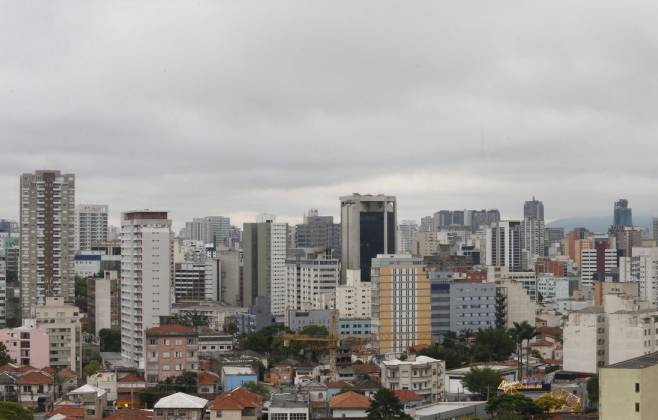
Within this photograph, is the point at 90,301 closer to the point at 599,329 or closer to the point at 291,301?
the point at 291,301

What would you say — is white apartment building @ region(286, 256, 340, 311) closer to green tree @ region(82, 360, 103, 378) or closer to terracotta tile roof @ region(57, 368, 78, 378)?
green tree @ region(82, 360, 103, 378)

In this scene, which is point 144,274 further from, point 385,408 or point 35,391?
point 385,408

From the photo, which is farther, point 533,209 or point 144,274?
point 533,209

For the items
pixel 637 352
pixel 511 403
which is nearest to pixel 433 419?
pixel 511 403

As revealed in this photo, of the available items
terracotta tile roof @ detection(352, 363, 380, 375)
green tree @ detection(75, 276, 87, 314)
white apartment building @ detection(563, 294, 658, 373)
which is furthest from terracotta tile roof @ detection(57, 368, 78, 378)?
green tree @ detection(75, 276, 87, 314)

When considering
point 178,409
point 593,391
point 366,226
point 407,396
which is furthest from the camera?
point 366,226

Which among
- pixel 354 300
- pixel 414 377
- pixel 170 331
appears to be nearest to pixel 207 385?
pixel 170 331

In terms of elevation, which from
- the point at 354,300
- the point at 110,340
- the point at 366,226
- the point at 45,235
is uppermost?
the point at 366,226
